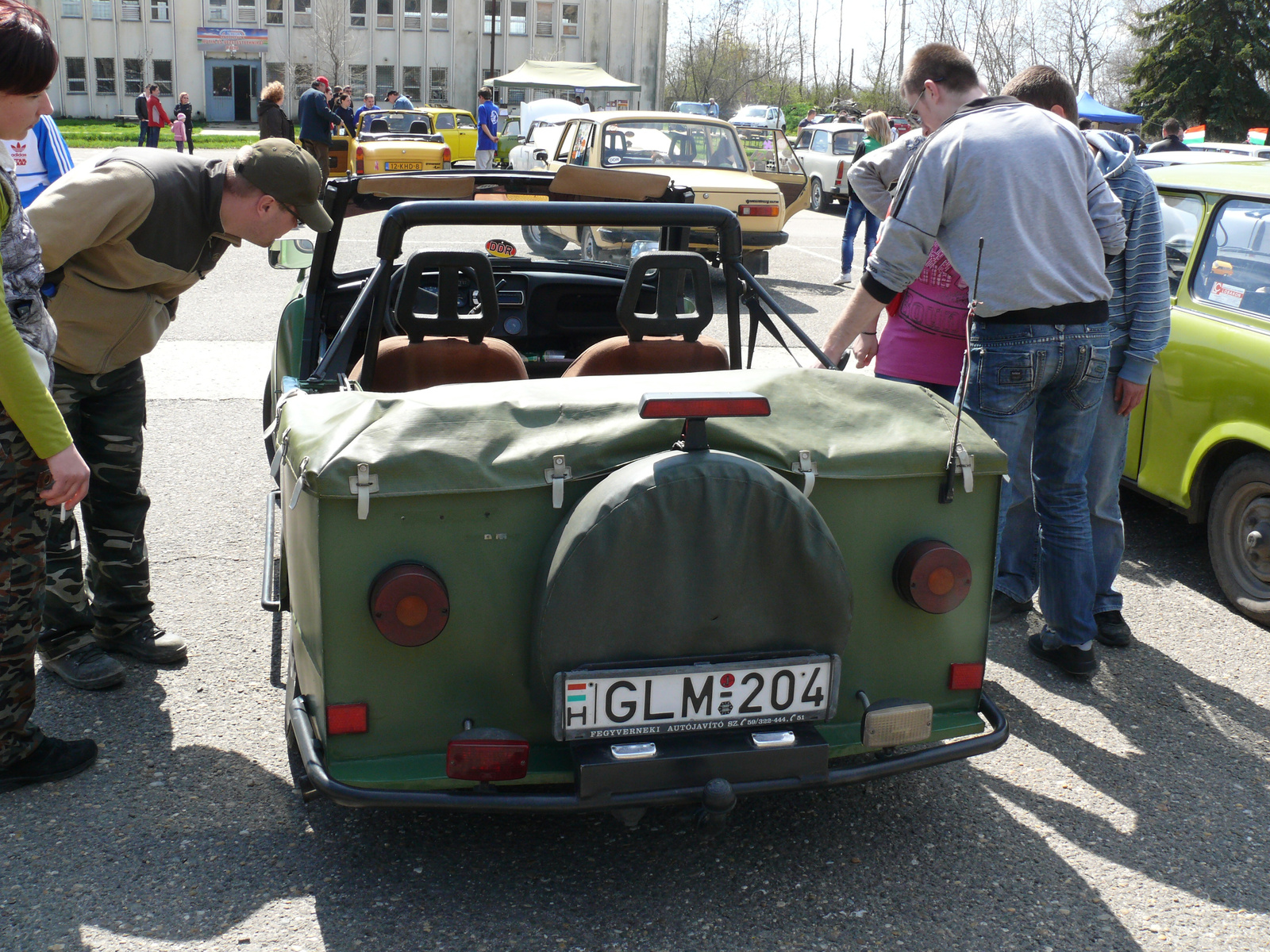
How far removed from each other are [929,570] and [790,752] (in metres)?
0.54

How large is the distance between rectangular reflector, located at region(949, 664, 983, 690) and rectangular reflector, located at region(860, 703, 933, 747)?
0.59 ft

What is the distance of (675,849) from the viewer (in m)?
2.87

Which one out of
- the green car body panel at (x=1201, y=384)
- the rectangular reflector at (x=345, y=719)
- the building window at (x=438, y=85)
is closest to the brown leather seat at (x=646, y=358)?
the rectangular reflector at (x=345, y=719)

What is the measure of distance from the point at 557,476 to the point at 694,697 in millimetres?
561

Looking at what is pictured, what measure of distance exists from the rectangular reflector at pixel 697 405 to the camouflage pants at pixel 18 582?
1637 millimetres

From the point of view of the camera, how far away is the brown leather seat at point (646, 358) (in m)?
3.62

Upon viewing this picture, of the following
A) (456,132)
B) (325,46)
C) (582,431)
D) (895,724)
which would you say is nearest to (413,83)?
(325,46)

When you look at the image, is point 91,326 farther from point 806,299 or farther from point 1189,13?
point 1189,13

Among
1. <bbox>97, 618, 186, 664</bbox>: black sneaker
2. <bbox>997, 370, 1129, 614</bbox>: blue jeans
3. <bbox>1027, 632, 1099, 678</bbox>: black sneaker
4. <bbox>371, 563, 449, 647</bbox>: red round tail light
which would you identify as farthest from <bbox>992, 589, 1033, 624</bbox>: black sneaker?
<bbox>97, 618, 186, 664</bbox>: black sneaker

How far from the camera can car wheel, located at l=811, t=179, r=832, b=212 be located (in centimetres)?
2291

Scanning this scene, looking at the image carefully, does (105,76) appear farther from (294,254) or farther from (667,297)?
(667,297)

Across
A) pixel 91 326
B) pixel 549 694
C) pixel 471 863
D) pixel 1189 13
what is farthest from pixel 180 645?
pixel 1189 13

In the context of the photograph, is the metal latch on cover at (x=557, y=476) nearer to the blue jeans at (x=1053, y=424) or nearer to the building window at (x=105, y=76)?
the blue jeans at (x=1053, y=424)

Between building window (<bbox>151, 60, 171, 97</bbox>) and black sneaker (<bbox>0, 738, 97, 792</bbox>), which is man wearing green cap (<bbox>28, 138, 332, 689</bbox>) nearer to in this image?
black sneaker (<bbox>0, 738, 97, 792</bbox>)
